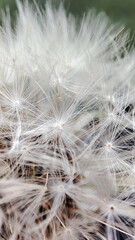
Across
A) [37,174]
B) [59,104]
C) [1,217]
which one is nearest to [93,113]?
[59,104]

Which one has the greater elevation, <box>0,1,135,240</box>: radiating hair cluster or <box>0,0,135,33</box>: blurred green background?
<box>0,0,135,33</box>: blurred green background

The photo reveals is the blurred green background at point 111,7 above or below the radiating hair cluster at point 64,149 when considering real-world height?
above

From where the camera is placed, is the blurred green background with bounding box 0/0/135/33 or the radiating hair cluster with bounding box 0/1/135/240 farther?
the blurred green background with bounding box 0/0/135/33

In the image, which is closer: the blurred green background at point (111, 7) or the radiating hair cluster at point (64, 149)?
the radiating hair cluster at point (64, 149)

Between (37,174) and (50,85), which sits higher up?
(50,85)

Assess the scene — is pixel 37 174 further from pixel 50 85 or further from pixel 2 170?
pixel 50 85

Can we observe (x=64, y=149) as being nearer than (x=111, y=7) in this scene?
Yes

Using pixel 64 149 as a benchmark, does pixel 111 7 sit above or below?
above

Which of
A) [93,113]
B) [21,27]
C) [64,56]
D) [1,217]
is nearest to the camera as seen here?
[1,217]
